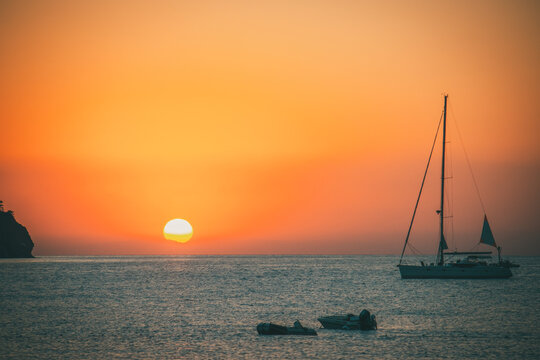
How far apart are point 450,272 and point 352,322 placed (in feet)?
189

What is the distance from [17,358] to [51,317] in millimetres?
21875

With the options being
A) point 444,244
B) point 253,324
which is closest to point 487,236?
point 444,244

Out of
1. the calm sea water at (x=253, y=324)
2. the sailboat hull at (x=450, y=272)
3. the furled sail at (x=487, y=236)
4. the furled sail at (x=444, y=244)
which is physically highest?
the furled sail at (x=487, y=236)

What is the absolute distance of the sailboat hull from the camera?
96875mm

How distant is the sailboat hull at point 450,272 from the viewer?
9688cm

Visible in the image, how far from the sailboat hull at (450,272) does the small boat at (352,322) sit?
49.5 meters

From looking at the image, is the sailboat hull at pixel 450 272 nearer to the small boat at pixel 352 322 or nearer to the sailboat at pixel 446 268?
the sailboat at pixel 446 268

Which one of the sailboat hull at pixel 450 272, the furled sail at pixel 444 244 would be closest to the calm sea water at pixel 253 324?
the sailboat hull at pixel 450 272

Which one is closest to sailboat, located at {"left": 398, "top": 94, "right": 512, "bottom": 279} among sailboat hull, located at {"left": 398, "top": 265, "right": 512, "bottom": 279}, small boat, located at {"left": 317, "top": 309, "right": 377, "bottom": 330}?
sailboat hull, located at {"left": 398, "top": 265, "right": 512, "bottom": 279}

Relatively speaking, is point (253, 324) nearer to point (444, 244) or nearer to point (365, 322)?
point (365, 322)

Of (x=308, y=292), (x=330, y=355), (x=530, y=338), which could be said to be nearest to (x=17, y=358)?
(x=330, y=355)

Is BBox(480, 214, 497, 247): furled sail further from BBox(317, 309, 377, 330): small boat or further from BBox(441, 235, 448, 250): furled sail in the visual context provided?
BBox(317, 309, 377, 330): small boat

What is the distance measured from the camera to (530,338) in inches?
1857

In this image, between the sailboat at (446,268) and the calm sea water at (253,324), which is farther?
the sailboat at (446,268)
